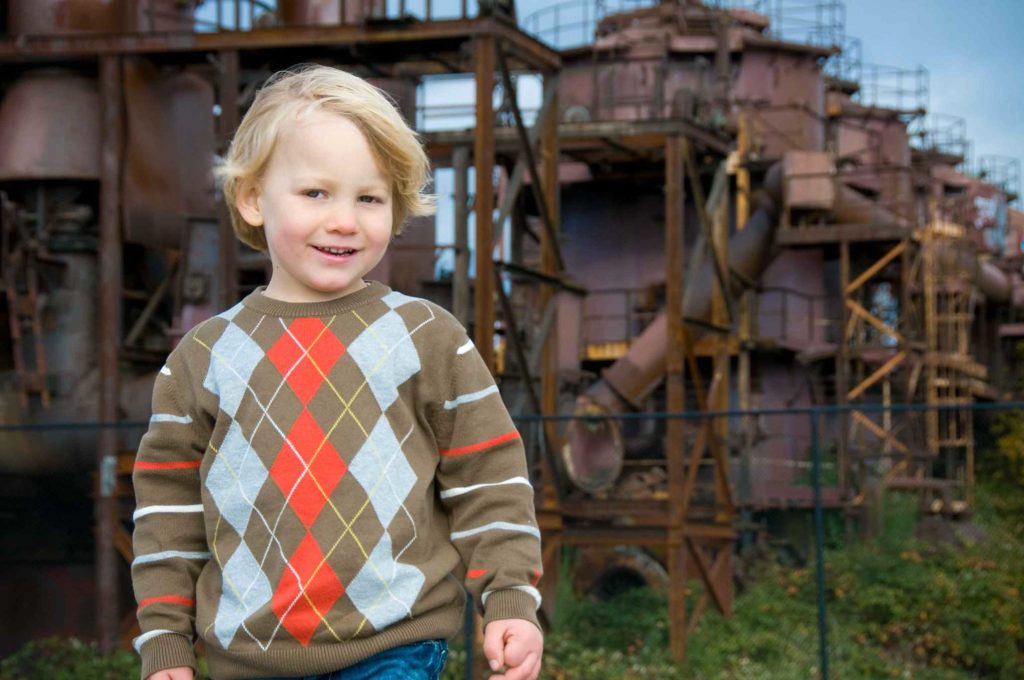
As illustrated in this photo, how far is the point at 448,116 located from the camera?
72.9 ft

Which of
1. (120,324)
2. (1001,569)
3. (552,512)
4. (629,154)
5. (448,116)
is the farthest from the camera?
(448,116)

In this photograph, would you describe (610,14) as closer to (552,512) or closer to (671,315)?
(671,315)

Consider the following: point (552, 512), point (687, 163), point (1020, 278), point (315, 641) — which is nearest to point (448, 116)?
point (687, 163)

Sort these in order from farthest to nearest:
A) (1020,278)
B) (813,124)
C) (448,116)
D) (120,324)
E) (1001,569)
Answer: (1020,278)
(813,124)
(448,116)
(120,324)
(1001,569)

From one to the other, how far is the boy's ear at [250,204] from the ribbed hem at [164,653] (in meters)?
0.81

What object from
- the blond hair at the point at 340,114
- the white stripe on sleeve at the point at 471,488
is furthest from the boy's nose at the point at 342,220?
the white stripe on sleeve at the point at 471,488

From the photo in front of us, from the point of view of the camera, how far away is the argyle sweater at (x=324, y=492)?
272 centimetres

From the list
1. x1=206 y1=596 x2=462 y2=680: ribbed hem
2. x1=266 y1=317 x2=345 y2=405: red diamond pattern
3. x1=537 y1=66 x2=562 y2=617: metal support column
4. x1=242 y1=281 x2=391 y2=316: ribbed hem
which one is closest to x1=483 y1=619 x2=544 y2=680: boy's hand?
x1=206 y1=596 x2=462 y2=680: ribbed hem

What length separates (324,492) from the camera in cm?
273

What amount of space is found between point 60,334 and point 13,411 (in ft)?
3.14

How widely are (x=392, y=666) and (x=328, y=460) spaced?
1.28 ft

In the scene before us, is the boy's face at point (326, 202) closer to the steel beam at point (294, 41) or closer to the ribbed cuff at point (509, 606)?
the ribbed cuff at point (509, 606)

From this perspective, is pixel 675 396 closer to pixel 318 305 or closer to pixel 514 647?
pixel 318 305

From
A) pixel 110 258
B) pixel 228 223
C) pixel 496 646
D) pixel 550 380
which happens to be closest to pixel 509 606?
pixel 496 646
